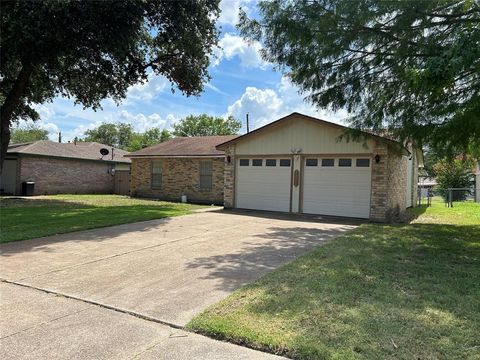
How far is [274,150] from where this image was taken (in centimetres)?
1519

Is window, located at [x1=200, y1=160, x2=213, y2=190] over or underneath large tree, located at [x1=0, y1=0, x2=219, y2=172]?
underneath

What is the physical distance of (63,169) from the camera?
24141 mm

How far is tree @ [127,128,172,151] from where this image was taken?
61.8m

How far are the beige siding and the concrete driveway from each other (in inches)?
173

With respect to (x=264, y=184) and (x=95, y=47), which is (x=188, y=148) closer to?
(x=264, y=184)

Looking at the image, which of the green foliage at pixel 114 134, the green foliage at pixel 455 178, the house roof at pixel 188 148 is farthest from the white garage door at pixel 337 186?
the green foliage at pixel 114 134

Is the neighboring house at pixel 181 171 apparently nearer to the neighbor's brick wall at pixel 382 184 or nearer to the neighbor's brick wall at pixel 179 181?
the neighbor's brick wall at pixel 179 181

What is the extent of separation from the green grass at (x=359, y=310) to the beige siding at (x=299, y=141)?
703 cm

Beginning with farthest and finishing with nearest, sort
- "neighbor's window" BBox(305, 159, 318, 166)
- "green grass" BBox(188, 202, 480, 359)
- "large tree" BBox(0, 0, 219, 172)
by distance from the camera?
1. "neighbor's window" BBox(305, 159, 318, 166)
2. "large tree" BBox(0, 0, 219, 172)
3. "green grass" BBox(188, 202, 480, 359)

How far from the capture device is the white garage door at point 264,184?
49.3ft

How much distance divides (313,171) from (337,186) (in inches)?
41.5

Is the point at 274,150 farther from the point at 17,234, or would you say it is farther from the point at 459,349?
the point at 459,349

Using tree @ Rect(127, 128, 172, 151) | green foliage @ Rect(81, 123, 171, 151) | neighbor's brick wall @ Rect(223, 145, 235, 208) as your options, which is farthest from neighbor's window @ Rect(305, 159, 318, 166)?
green foliage @ Rect(81, 123, 171, 151)

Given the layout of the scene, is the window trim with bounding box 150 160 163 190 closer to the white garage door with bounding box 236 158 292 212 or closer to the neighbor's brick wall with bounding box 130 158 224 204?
the neighbor's brick wall with bounding box 130 158 224 204
